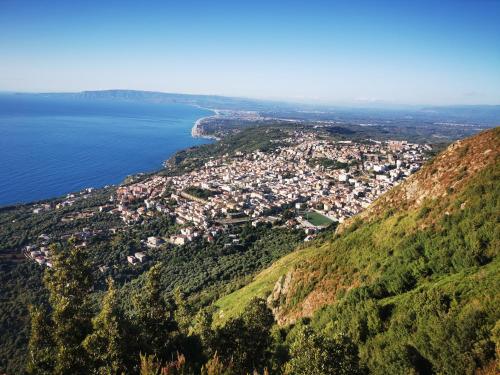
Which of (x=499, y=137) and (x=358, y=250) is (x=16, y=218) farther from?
(x=499, y=137)

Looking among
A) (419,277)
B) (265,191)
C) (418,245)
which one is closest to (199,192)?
(265,191)

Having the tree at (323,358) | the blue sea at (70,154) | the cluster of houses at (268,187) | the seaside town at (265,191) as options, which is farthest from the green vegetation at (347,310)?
the blue sea at (70,154)

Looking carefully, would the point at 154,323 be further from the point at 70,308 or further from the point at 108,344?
the point at 70,308

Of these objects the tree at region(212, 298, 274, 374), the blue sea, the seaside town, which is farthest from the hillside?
the blue sea

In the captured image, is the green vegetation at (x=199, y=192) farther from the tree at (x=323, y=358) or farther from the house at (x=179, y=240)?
the tree at (x=323, y=358)

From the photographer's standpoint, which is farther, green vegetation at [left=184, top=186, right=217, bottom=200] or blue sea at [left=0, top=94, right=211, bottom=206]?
blue sea at [left=0, top=94, right=211, bottom=206]

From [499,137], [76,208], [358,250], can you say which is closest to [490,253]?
[358,250]

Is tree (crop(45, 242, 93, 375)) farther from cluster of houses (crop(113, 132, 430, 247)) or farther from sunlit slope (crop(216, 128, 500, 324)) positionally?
cluster of houses (crop(113, 132, 430, 247))
